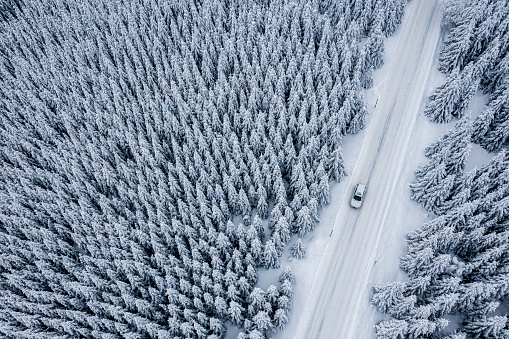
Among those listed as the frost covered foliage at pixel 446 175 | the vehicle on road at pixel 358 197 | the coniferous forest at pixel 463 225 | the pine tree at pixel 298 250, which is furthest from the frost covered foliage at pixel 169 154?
the coniferous forest at pixel 463 225

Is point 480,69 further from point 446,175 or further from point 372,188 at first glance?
point 372,188

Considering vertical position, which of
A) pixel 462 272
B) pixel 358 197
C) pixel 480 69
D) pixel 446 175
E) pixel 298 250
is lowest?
pixel 298 250

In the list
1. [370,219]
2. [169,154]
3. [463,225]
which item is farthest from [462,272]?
[169,154]

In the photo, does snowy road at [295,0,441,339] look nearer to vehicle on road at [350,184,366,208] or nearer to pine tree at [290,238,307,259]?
vehicle on road at [350,184,366,208]

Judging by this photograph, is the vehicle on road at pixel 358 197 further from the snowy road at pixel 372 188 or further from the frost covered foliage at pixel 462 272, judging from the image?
the frost covered foliage at pixel 462 272

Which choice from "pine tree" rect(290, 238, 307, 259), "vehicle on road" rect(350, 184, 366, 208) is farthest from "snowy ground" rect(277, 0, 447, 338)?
"pine tree" rect(290, 238, 307, 259)

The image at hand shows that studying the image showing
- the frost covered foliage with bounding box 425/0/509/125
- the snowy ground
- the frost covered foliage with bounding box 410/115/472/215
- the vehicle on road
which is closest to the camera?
the snowy ground
